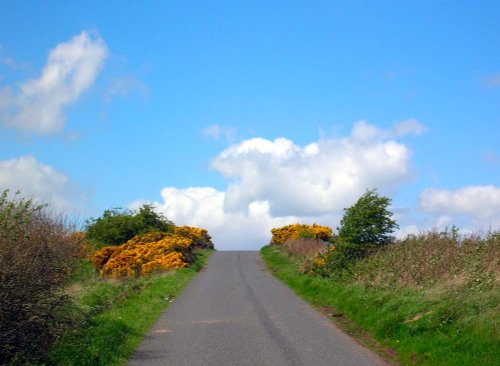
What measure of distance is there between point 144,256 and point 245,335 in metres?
22.8

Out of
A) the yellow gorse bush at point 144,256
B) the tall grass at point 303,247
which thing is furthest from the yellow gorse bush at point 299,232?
the yellow gorse bush at point 144,256

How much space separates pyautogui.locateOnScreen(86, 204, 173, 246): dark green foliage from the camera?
45.3 meters

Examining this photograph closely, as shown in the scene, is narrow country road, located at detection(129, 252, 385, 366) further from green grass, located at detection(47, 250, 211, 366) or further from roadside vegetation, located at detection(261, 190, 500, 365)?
roadside vegetation, located at detection(261, 190, 500, 365)

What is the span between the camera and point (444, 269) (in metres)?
16.8

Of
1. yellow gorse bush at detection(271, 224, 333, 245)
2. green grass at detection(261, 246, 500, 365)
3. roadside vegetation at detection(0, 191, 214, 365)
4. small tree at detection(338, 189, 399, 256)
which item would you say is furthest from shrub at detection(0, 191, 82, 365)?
yellow gorse bush at detection(271, 224, 333, 245)

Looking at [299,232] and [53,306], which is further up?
[299,232]

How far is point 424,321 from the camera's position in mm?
12867

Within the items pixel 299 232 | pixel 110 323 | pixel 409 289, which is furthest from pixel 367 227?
pixel 299 232

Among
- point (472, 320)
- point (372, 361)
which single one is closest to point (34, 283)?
point (372, 361)

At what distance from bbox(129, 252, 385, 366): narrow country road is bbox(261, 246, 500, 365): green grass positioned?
2.02 ft

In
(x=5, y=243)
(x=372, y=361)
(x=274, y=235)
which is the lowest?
(x=372, y=361)

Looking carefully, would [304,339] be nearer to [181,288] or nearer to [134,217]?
[181,288]

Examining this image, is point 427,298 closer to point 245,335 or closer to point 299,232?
point 245,335

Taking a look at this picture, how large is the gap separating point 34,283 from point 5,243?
0.74m
